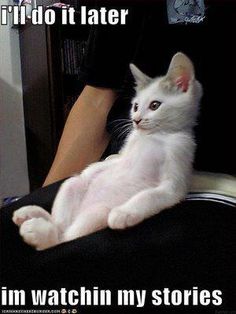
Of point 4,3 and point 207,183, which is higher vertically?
point 4,3

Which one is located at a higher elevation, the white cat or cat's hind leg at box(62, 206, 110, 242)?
the white cat

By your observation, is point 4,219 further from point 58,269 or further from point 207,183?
point 207,183

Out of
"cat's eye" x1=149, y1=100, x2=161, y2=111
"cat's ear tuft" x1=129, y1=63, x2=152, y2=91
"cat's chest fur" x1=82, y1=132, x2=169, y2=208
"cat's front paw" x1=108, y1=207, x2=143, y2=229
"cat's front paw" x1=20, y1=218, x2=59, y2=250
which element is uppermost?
"cat's ear tuft" x1=129, y1=63, x2=152, y2=91

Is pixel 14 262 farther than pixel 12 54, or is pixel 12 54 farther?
pixel 12 54

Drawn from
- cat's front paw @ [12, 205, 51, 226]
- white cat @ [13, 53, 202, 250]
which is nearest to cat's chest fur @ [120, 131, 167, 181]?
white cat @ [13, 53, 202, 250]

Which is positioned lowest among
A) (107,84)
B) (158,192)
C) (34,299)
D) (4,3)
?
(34,299)

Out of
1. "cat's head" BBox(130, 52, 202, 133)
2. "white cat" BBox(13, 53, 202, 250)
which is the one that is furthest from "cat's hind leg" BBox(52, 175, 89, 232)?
"cat's head" BBox(130, 52, 202, 133)

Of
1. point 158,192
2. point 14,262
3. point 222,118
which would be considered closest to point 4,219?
point 14,262

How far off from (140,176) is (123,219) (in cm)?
6

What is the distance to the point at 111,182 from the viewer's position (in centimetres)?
53

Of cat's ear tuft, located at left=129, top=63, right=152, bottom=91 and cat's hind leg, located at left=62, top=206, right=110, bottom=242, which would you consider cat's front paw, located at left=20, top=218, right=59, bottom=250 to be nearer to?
cat's hind leg, located at left=62, top=206, right=110, bottom=242

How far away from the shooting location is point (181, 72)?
52cm

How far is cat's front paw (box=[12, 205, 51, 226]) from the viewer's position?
52 centimetres

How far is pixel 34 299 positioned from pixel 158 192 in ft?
0.62
